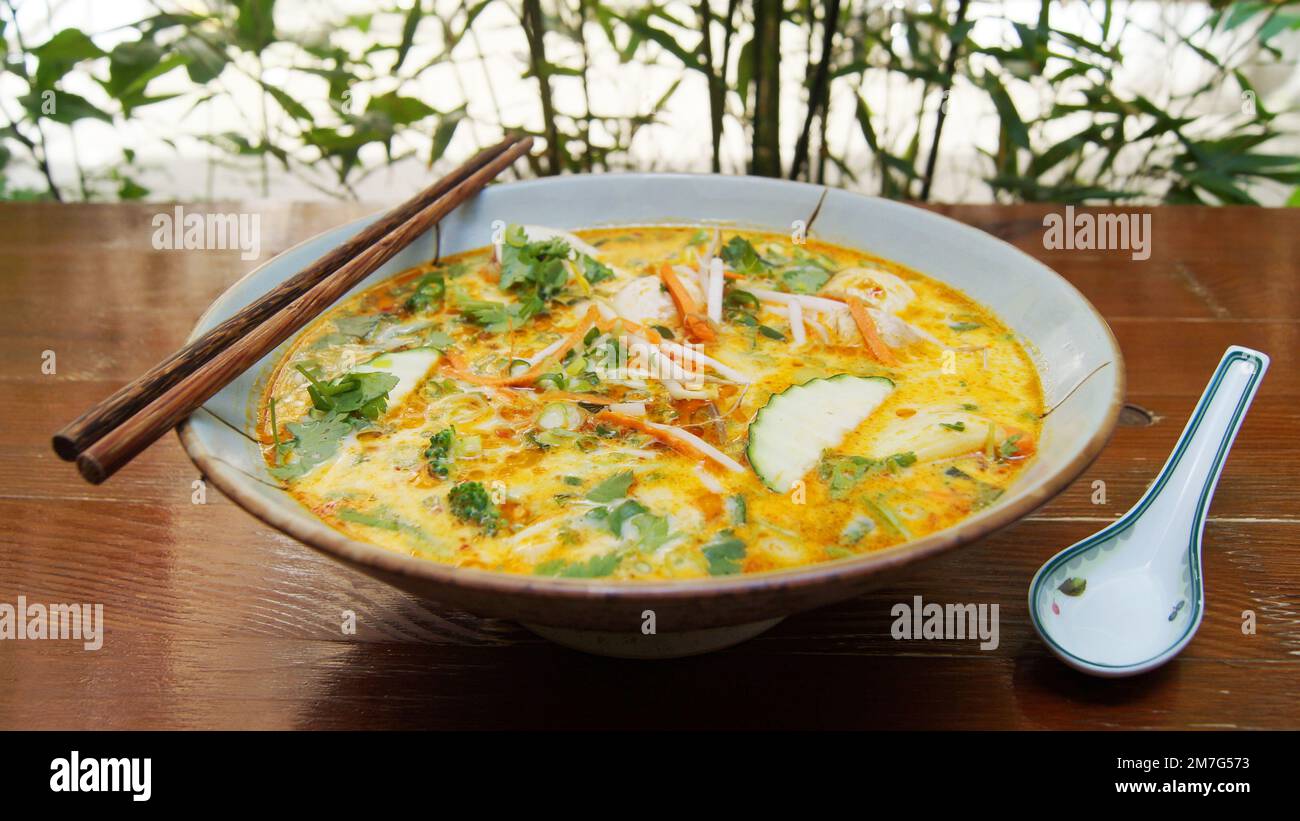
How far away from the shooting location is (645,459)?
131 cm

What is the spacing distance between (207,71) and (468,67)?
8.31ft

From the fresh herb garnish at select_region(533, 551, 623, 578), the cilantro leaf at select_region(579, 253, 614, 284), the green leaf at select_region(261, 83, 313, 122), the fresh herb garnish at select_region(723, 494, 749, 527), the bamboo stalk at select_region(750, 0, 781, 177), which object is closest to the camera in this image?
the fresh herb garnish at select_region(533, 551, 623, 578)

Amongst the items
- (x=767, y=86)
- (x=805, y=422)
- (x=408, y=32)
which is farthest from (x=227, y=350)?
(x=767, y=86)

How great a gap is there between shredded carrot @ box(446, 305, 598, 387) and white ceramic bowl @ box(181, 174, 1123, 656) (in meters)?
0.27

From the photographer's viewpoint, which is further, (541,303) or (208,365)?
(541,303)

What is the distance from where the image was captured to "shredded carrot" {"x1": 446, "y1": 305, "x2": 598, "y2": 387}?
4.85 feet

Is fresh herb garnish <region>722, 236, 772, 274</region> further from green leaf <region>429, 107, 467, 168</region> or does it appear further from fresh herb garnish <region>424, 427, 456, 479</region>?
green leaf <region>429, 107, 467, 168</region>

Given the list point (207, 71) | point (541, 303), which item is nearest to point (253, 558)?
point (541, 303)

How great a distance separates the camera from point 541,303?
5.62 ft

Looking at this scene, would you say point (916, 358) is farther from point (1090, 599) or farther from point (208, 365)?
point (208, 365)

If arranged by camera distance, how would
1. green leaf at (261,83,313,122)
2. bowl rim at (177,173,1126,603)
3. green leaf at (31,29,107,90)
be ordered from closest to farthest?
bowl rim at (177,173,1126,603), green leaf at (31,29,107,90), green leaf at (261,83,313,122)

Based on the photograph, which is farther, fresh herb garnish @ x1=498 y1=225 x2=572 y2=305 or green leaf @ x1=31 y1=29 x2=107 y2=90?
green leaf @ x1=31 y1=29 x2=107 y2=90

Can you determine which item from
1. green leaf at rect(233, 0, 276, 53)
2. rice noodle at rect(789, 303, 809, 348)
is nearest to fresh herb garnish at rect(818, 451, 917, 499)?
rice noodle at rect(789, 303, 809, 348)

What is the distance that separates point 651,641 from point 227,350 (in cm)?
61
